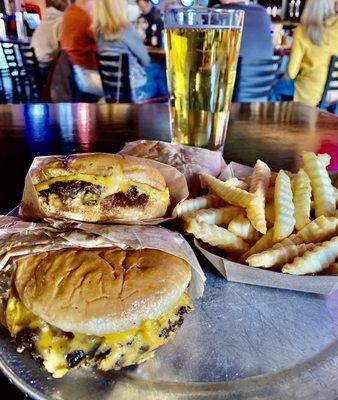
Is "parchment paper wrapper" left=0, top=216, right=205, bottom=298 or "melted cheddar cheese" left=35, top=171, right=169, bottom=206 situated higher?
"melted cheddar cheese" left=35, top=171, right=169, bottom=206

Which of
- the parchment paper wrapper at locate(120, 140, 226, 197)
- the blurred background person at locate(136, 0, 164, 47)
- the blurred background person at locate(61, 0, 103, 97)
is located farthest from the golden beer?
the blurred background person at locate(136, 0, 164, 47)

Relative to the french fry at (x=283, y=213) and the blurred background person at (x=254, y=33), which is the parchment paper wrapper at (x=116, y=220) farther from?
the blurred background person at (x=254, y=33)

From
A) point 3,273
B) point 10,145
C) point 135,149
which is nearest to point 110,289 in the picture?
point 3,273

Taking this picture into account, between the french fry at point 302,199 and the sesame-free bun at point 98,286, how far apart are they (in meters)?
0.28

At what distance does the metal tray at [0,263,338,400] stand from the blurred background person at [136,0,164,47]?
6141 mm

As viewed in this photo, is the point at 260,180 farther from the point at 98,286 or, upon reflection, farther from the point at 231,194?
the point at 98,286

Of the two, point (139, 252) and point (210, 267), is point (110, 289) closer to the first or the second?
point (139, 252)

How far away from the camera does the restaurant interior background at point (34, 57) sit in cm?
369

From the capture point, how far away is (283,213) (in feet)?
2.67

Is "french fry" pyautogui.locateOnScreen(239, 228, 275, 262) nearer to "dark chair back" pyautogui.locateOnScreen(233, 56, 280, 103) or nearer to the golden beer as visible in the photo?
the golden beer

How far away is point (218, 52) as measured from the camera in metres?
1.28

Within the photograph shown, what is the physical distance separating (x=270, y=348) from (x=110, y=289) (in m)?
0.26

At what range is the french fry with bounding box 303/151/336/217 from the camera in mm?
887

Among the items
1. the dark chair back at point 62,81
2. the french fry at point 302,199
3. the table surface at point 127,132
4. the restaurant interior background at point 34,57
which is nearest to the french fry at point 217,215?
the french fry at point 302,199
